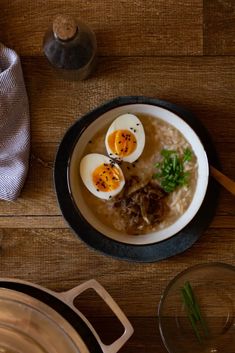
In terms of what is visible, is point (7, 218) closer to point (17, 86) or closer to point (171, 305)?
point (17, 86)

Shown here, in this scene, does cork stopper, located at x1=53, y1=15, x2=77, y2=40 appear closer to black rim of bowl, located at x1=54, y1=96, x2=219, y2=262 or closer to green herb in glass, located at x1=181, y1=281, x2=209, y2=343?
black rim of bowl, located at x1=54, y1=96, x2=219, y2=262

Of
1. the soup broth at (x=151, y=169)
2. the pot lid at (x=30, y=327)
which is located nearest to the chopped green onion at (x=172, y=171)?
the soup broth at (x=151, y=169)

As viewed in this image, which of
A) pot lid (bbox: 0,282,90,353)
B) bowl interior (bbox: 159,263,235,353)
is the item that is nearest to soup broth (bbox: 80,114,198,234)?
bowl interior (bbox: 159,263,235,353)

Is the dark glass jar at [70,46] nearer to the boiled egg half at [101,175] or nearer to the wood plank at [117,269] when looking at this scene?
the boiled egg half at [101,175]

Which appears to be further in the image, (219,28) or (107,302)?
(219,28)

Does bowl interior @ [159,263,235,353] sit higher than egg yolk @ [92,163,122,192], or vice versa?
egg yolk @ [92,163,122,192]

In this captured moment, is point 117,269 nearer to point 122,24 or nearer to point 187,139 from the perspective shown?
point 187,139

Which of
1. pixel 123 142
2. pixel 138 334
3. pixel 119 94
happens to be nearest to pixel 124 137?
pixel 123 142

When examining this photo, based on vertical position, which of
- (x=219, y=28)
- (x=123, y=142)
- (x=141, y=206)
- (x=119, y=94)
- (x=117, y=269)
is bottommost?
(x=117, y=269)
